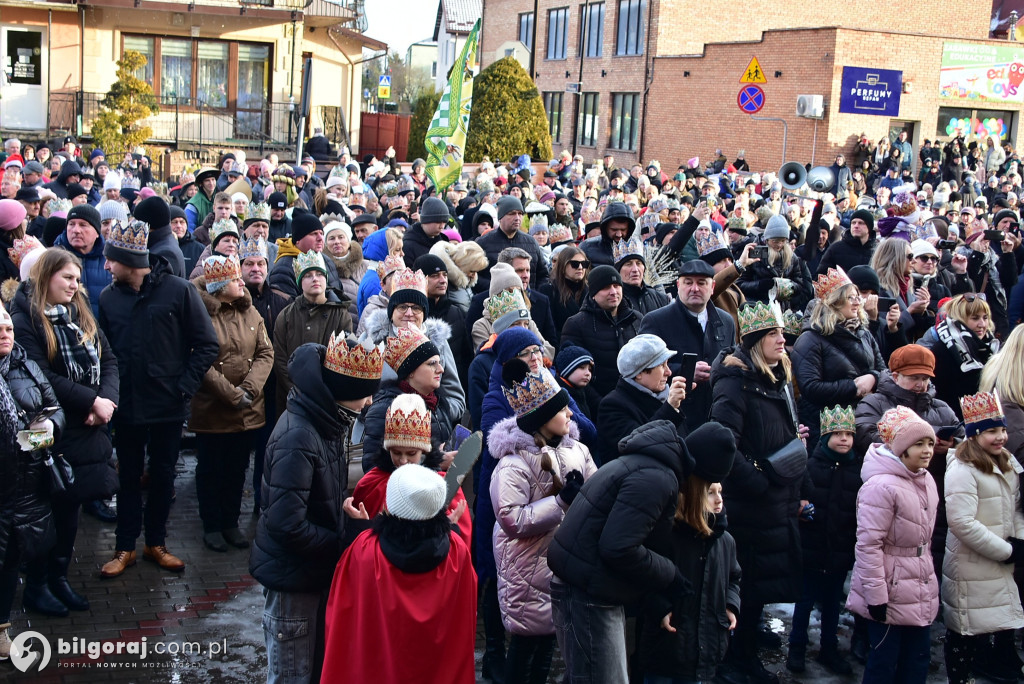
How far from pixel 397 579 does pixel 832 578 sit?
3212 millimetres

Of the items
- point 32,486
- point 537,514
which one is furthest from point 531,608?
point 32,486

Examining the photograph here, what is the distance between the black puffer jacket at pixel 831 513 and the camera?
20.2 ft

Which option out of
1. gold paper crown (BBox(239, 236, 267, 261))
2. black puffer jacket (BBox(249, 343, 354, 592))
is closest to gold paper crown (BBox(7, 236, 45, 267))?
gold paper crown (BBox(239, 236, 267, 261))

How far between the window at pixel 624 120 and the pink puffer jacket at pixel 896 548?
35168mm

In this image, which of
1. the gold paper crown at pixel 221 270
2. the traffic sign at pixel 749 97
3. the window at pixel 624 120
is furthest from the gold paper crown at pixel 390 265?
the window at pixel 624 120

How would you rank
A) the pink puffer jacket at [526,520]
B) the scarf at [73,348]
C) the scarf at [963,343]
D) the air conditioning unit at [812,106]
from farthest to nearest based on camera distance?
the air conditioning unit at [812,106]
the scarf at [963,343]
the scarf at [73,348]
the pink puffer jacket at [526,520]

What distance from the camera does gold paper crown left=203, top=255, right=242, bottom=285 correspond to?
23.8 ft

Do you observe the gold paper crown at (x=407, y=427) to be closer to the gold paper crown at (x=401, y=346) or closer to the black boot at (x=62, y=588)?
the gold paper crown at (x=401, y=346)

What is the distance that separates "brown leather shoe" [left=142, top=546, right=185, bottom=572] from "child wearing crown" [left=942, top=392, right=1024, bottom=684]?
4643 mm

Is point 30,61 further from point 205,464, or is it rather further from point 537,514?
point 537,514

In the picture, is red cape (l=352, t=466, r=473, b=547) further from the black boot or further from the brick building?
the brick building

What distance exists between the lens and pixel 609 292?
7.39m

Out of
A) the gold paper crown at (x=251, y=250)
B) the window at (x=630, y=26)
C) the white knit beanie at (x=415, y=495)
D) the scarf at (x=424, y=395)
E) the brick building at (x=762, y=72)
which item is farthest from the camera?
the window at (x=630, y=26)

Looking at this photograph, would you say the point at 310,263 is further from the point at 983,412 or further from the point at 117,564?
the point at 983,412
